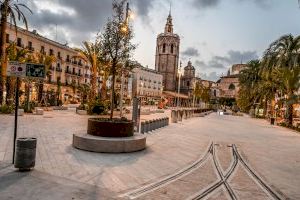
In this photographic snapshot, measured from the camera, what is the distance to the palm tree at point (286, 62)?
33.3m

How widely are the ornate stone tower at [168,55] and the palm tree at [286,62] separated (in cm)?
8413

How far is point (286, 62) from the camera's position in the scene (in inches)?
1437

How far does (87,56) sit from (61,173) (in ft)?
88.6

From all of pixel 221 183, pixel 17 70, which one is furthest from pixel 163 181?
pixel 17 70

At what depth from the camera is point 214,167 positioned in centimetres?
1009

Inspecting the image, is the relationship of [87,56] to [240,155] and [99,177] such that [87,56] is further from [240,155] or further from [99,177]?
[99,177]

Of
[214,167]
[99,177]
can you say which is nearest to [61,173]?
[99,177]

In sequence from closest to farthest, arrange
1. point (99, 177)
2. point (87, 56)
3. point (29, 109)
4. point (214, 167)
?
point (99, 177)
point (214, 167)
point (29, 109)
point (87, 56)

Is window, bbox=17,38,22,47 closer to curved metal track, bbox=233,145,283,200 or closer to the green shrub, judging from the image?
the green shrub

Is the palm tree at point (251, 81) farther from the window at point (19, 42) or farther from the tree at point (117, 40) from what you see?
the tree at point (117, 40)

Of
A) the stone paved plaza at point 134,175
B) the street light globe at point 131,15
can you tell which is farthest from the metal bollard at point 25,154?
the street light globe at point 131,15

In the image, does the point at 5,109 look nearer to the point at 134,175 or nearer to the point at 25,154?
the point at 25,154

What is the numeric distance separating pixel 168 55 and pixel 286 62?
9122 cm

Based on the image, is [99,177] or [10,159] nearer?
[99,177]
